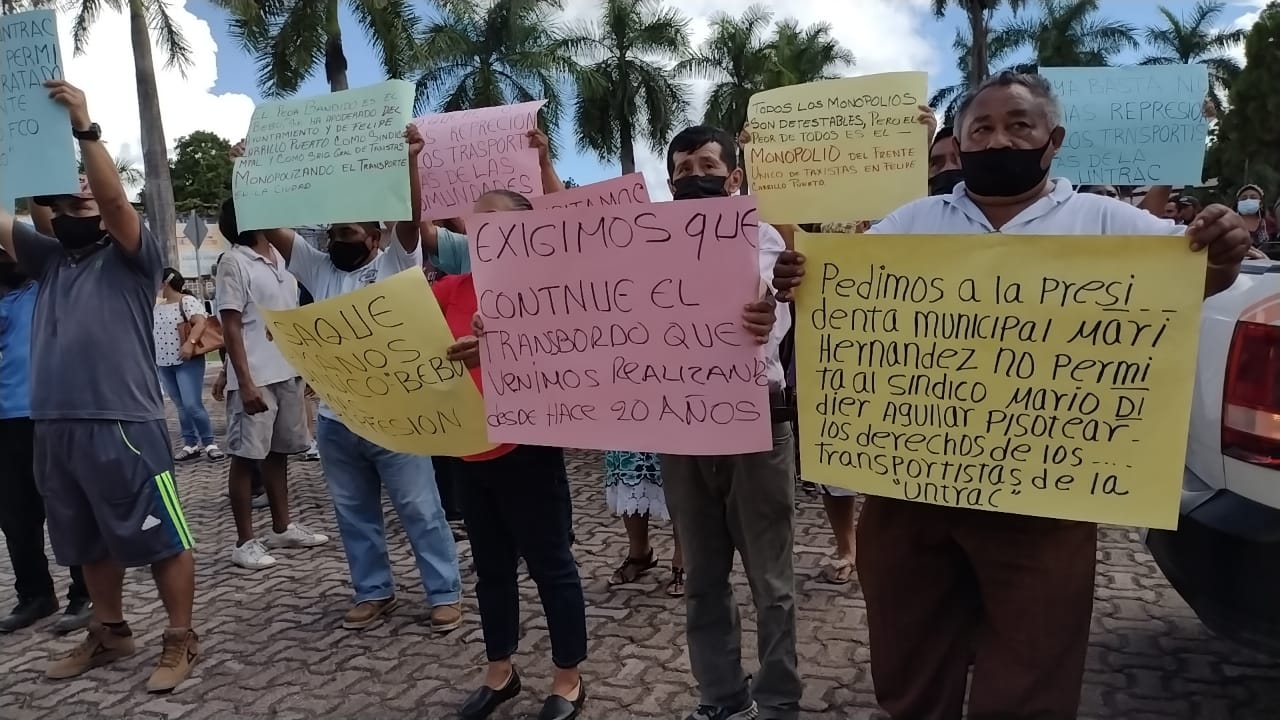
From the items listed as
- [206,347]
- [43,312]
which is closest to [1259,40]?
[206,347]

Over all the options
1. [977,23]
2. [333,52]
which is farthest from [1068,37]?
[333,52]

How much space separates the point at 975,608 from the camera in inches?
93.5

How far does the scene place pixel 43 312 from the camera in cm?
363

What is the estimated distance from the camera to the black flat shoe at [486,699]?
3.17 metres

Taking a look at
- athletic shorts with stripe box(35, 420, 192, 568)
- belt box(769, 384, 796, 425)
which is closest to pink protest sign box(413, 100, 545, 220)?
athletic shorts with stripe box(35, 420, 192, 568)

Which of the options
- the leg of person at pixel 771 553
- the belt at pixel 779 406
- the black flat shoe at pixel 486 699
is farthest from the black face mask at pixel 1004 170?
the black flat shoe at pixel 486 699

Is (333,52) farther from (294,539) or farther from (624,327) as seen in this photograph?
(624,327)

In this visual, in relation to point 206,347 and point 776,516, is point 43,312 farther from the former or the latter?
point 206,347

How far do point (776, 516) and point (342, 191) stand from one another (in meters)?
2.05

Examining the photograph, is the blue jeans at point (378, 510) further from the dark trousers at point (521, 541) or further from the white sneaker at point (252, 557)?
the white sneaker at point (252, 557)

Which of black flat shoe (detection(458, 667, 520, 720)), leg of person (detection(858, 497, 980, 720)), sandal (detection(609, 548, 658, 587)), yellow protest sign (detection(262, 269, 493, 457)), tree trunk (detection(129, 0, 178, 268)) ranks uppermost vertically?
tree trunk (detection(129, 0, 178, 268))

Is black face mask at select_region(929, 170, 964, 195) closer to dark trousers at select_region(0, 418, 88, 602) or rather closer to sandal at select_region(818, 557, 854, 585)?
sandal at select_region(818, 557, 854, 585)

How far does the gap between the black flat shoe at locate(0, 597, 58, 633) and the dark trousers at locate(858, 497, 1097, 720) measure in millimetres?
4291

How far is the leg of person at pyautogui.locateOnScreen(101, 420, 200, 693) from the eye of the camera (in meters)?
3.52
